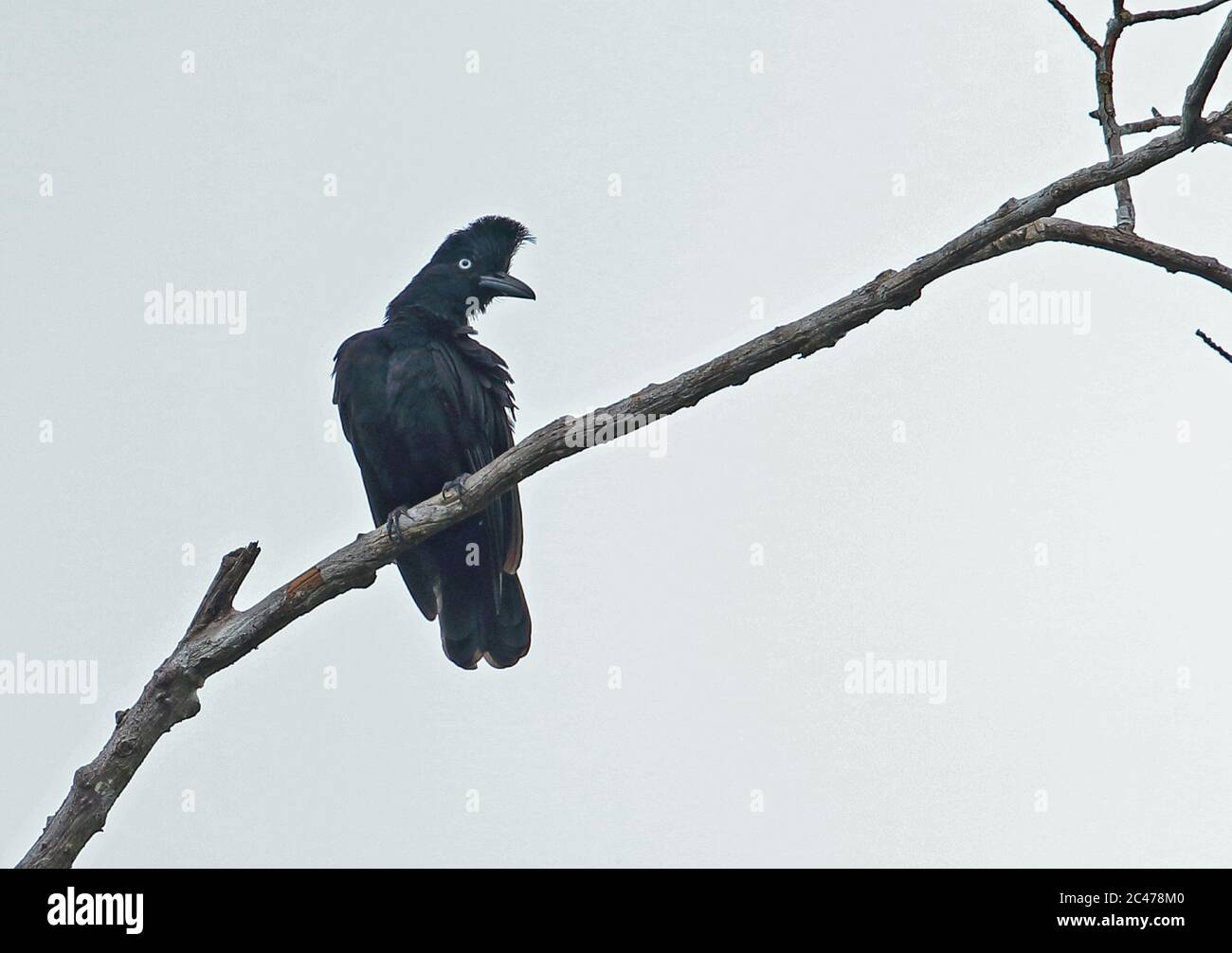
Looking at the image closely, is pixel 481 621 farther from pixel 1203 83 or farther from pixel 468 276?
pixel 1203 83

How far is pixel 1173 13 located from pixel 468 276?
142 inches

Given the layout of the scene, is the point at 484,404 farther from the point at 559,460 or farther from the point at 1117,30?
the point at 1117,30

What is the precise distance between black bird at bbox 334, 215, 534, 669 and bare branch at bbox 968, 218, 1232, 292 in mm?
2847

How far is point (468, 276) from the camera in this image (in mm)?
6707

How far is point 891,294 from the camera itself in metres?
4.02

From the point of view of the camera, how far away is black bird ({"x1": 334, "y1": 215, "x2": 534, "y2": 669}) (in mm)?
6289

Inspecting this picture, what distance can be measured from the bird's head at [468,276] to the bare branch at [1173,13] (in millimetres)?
3283

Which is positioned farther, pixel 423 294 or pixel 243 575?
pixel 423 294

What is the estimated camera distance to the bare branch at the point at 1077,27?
407cm

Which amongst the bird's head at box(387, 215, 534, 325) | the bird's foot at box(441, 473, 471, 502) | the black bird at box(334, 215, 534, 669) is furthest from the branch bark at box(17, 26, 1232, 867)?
the bird's head at box(387, 215, 534, 325)

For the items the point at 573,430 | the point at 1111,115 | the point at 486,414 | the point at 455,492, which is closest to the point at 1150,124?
the point at 1111,115

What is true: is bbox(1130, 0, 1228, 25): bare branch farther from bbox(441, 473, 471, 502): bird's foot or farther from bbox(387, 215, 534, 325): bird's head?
bbox(387, 215, 534, 325): bird's head
